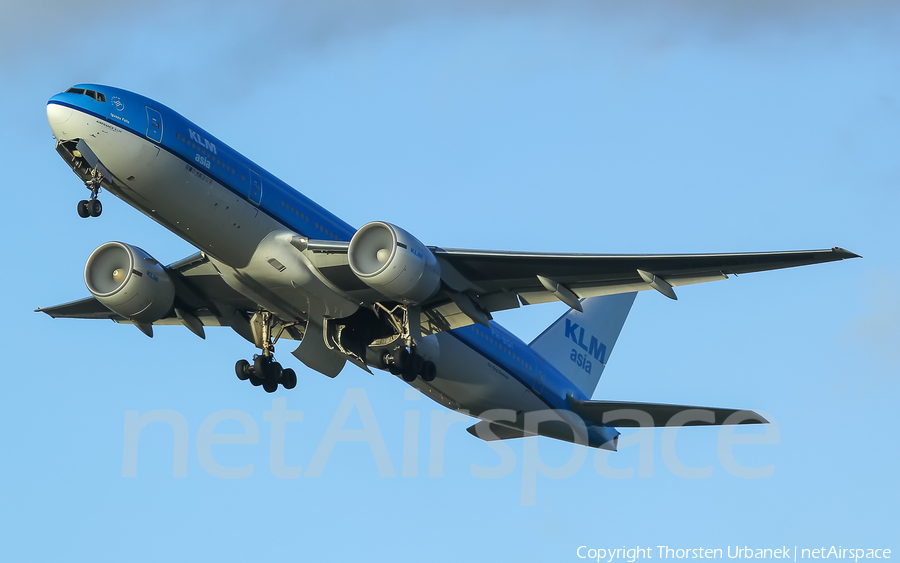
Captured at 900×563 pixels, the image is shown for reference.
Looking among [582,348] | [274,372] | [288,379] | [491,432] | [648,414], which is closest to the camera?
[274,372]

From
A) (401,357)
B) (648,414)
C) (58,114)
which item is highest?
(58,114)

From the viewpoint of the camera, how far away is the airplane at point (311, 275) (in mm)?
28000

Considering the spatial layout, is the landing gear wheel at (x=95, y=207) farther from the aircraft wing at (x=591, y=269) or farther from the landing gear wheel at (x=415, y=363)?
the landing gear wheel at (x=415, y=363)

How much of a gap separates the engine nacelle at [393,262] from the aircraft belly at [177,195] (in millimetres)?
2413

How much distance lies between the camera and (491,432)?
130 ft

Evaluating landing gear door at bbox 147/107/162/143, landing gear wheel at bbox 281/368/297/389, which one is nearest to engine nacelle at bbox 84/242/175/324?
landing gear wheel at bbox 281/368/297/389

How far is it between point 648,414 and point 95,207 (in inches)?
678

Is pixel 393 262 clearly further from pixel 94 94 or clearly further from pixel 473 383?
pixel 94 94

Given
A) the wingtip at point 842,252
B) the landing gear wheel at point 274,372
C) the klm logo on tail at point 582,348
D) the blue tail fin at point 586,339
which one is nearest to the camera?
the wingtip at point 842,252

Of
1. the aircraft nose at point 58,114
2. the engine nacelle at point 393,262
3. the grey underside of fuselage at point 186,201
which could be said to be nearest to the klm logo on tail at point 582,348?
the grey underside of fuselage at point 186,201

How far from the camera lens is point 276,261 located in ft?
98.2

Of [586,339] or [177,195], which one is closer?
[177,195]

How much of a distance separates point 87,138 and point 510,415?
15636 millimetres

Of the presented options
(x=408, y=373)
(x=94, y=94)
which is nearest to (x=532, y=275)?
(x=408, y=373)
